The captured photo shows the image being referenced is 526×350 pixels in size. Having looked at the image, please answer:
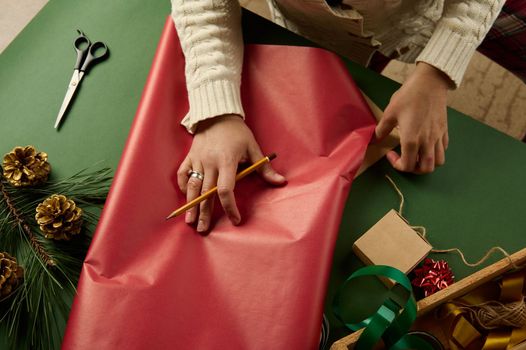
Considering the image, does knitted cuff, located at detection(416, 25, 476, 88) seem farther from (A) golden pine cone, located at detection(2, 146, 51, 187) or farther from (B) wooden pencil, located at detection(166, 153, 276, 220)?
(A) golden pine cone, located at detection(2, 146, 51, 187)

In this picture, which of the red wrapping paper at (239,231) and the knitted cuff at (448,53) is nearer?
the red wrapping paper at (239,231)

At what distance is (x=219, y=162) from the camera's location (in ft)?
1.75

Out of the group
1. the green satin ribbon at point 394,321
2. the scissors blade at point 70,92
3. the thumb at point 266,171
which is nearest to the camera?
the green satin ribbon at point 394,321

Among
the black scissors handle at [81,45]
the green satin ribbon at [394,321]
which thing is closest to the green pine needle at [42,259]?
the black scissors handle at [81,45]

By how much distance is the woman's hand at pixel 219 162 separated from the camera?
507 mm

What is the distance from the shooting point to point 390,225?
524mm

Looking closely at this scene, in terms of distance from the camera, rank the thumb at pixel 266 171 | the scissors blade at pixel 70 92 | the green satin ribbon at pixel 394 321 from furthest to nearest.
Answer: the scissors blade at pixel 70 92 < the thumb at pixel 266 171 < the green satin ribbon at pixel 394 321

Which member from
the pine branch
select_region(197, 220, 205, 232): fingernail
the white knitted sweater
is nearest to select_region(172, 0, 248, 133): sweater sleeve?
the white knitted sweater

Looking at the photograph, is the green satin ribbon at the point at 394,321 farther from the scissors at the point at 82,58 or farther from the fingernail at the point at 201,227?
the scissors at the point at 82,58

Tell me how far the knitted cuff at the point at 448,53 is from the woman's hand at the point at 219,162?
270 millimetres

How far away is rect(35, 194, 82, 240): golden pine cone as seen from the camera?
518 mm

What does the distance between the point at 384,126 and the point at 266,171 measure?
0.17 metres

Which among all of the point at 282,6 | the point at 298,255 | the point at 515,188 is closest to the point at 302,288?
the point at 298,255

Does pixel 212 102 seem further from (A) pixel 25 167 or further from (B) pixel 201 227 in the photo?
(A) pixel 25 167
